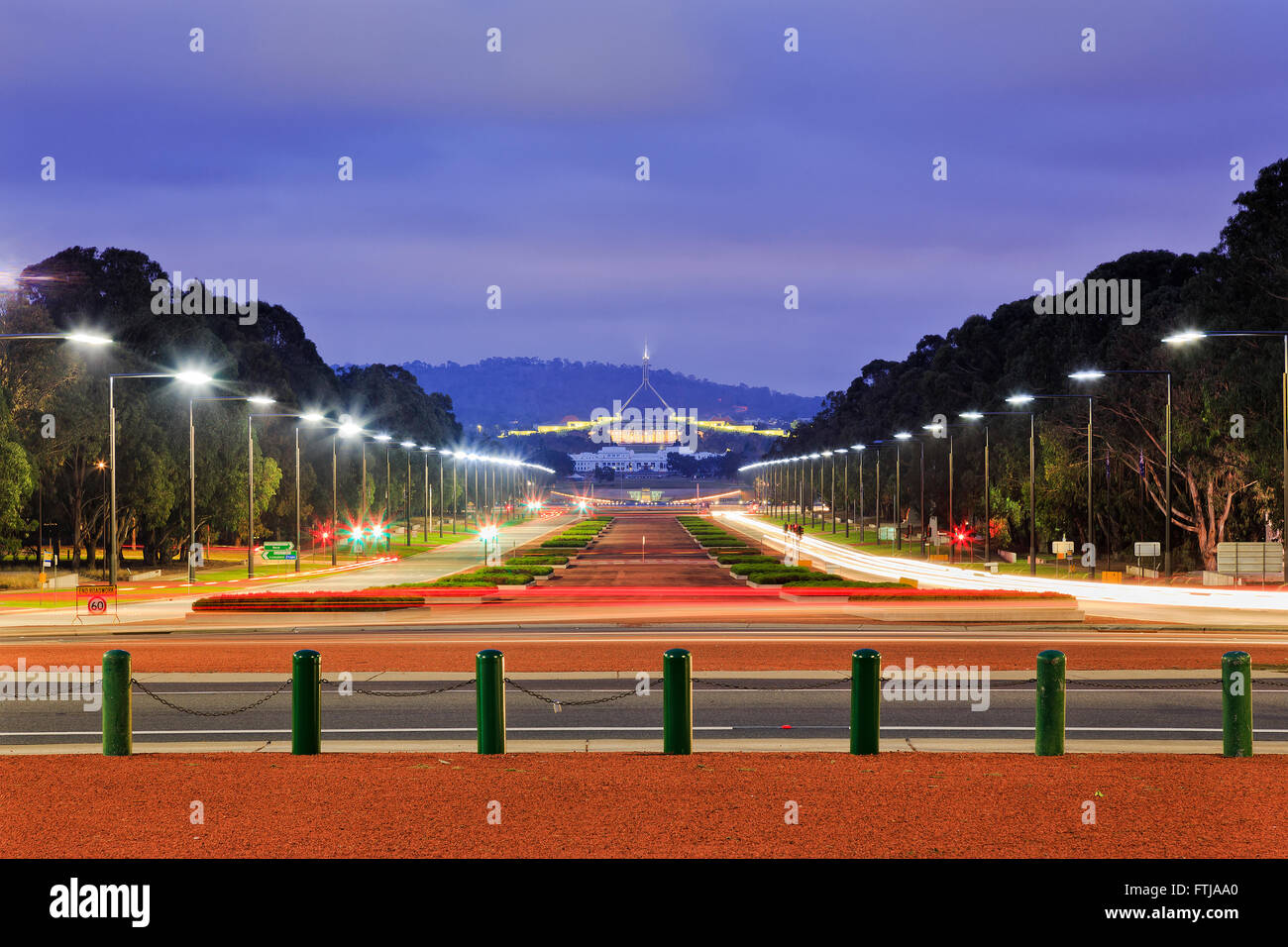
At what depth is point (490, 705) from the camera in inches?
575

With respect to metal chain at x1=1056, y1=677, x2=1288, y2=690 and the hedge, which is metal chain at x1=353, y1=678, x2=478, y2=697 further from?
the hedge

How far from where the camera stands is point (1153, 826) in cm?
1103

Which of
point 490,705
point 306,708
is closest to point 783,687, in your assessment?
point 490,705

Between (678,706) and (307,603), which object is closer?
(678,706)

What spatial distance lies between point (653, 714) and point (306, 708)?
5.72 meters

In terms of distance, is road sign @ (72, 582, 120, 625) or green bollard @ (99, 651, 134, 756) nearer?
green bollard @ (99, 651, 134, 756)

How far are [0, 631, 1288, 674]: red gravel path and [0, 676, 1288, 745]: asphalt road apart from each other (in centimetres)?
244

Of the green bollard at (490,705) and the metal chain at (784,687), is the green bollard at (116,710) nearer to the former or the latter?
the green bollard at (490,705)

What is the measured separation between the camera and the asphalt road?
17.0 metres
